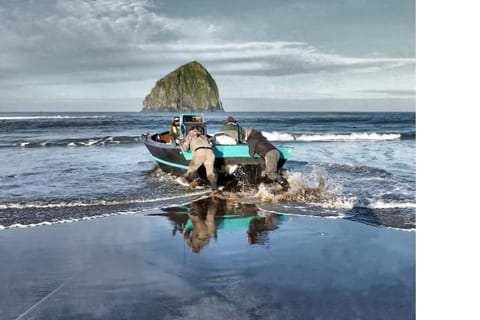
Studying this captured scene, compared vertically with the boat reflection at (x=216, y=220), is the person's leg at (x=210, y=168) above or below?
above

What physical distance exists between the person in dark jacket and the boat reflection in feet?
5.13

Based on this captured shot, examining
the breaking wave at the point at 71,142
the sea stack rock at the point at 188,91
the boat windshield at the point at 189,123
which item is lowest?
the breaking wave at the point at 71,142

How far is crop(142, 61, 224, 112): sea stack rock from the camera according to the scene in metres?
140

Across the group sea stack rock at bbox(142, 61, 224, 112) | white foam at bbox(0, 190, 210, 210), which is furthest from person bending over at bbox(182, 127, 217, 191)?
sea stack rock at bbox(142, 61, 224, 112)

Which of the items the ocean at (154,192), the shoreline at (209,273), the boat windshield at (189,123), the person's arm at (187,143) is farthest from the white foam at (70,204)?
the boat windshield at (189,123)

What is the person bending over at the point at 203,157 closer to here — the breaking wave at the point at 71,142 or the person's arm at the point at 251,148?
the person's arm at the point at 251,148

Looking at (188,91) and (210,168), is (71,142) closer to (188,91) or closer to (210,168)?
(210,168)

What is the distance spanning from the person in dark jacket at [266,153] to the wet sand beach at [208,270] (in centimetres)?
307

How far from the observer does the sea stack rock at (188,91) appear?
140000 millimetres

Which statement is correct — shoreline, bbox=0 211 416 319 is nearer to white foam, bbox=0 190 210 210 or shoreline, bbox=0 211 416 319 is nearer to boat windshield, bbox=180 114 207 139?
white foam, bbox=0 190 210 210

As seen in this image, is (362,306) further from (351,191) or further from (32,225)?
(351,191)
